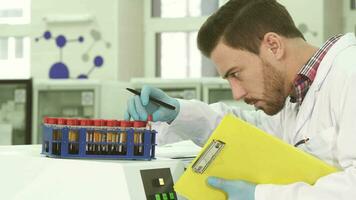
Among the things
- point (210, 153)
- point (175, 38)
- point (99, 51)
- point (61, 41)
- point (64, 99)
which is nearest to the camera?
point (210, 153)

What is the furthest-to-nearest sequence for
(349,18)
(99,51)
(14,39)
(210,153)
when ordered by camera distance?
(14,39), (99,51), (349,18), (210,153)

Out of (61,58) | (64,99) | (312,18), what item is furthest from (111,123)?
(61,58)

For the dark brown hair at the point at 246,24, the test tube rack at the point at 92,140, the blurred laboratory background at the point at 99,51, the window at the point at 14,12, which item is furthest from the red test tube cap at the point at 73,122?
the window at the point at 14,12

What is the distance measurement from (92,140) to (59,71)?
3.21 meters

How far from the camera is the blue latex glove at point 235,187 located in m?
1.00

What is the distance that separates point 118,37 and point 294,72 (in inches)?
112

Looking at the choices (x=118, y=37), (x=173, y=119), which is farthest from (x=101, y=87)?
(x=173, y=119)

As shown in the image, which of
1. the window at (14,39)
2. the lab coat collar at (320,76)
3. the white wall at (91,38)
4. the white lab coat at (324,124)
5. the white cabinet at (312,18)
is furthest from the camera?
the window at (14,39)

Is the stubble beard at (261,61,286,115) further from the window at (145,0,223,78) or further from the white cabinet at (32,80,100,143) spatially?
the window at (145,0,223,78)

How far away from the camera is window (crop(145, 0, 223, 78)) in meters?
4.27

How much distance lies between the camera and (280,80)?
1.32 m

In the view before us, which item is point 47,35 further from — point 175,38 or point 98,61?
point 175,38

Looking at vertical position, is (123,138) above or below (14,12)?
below

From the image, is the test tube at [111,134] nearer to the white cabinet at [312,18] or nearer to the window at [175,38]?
the white cabinet at [312,18]
